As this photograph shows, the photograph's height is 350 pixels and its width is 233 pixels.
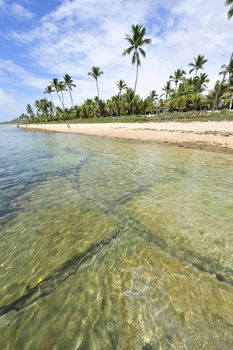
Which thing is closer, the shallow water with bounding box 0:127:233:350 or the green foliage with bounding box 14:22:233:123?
the shallow water with bounding box 0:127:233:350

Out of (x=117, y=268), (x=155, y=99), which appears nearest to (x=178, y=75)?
Result: (x=155, y=99)

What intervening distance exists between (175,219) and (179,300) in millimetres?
2145

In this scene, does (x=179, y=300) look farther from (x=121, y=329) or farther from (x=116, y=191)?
(x=116, y=191)

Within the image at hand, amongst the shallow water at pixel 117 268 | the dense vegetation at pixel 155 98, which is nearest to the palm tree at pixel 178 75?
the dense vegetation at pixel 155 98

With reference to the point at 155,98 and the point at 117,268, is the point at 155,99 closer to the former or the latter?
the point at 155,98

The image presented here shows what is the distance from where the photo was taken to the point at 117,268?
126 inches

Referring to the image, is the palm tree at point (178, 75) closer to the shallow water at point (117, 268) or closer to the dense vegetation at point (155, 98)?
the dense vegetation at point (155, 98)

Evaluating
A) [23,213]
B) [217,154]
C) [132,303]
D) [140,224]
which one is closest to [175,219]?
[140,224]

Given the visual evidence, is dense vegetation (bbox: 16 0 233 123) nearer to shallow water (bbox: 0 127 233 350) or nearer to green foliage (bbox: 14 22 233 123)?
green foliage (bbox: 14 22 233 123)

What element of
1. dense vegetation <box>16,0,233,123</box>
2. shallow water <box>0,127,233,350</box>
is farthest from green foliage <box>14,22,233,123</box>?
shallow water <box>0,127,233,350</box>

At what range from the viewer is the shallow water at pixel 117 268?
226 cm

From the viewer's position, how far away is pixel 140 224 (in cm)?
437

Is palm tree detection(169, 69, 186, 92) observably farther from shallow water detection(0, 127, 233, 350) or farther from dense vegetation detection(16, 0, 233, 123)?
shallow water detection(0, 127, 233, 350)

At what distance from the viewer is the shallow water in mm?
2260
